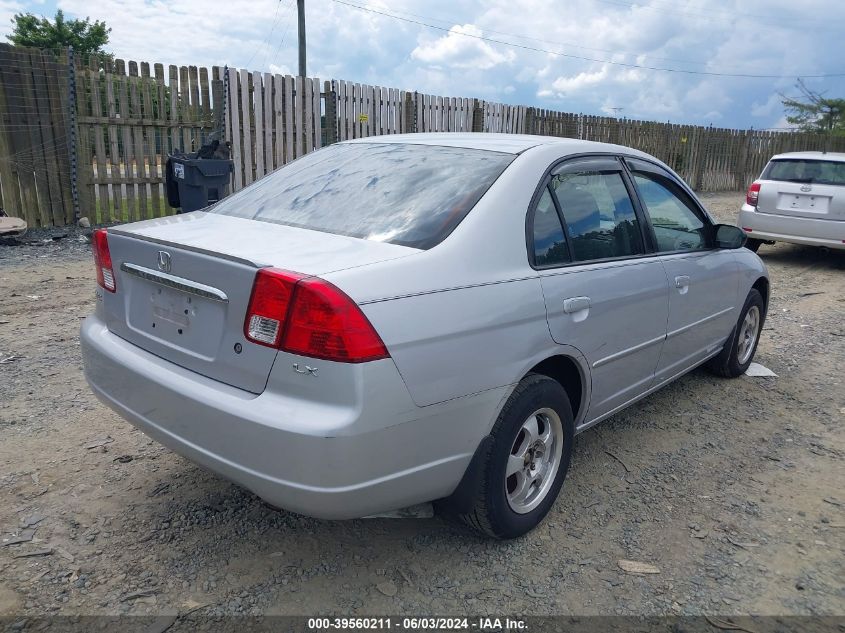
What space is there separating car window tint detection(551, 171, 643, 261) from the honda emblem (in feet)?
5.52

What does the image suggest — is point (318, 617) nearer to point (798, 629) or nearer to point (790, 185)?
point (798, 629)

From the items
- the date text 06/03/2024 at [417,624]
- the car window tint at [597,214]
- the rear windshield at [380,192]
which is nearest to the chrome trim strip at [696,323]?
the car window tint at [597,214]

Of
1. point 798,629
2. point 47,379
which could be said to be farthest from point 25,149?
point 798,629

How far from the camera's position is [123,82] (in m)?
9.51

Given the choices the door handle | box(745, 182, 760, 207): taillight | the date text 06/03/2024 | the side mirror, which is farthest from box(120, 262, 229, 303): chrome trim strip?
box(745, 182, 760, 207): taillight

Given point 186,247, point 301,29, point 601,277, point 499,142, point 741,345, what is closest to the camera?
point 186,247

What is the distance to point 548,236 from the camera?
303 centimetres

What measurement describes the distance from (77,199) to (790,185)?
32.4 feet

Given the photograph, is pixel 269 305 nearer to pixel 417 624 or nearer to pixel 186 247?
pixel 186 247

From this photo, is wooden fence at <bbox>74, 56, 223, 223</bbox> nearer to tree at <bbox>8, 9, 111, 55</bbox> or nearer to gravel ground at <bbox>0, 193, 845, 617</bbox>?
gravel ground at <bbox>0, 193, 845, 617</bbox>

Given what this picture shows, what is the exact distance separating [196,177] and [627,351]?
7080 millimetres

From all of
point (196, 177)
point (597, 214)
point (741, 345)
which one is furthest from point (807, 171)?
point (196, 177)

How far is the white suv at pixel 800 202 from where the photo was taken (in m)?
9.40

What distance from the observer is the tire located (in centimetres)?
499
